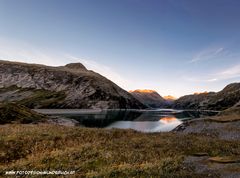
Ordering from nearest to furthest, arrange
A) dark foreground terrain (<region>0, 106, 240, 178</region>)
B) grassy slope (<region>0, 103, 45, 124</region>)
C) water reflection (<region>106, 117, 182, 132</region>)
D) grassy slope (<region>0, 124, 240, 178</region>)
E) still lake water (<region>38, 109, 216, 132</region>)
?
dark foreground terrain (<region>0, 106, 240, 178</region>), grassy slope (<region>0, 124, 240, 178</region>), grassy slope (<region>0, 103, 45, 124</region>), water reflection (<region>106, 117, 182, 132</region>), still lake water (<region>38, 109, 216, 132</region>)

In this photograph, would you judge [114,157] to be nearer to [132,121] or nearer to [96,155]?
[96,155]

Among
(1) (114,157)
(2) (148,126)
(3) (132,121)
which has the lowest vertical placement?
(2) (148,126)

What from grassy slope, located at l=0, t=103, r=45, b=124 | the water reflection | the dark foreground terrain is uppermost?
grassy slope, located at l=0, t=103, r=45, b=124

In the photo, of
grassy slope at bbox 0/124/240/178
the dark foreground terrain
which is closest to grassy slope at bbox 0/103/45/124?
grassy slope at bbox 0/124/240/178

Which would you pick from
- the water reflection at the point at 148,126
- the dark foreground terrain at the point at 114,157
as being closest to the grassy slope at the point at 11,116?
the water reflection at the point at 148,126

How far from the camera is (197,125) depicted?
60281 millimetres

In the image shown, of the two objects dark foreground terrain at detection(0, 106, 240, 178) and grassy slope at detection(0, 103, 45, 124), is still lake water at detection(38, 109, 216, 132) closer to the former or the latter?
grassy slope at detection(0, 103, 45, 124)

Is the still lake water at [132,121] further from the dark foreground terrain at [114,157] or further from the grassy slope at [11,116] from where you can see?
the dark foreground terrain at [114,157]

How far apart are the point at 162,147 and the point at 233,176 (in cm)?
1193

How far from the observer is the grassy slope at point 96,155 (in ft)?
65.6

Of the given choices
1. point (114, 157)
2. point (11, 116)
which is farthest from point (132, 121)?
point (114, 157)

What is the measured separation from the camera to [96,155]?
24656mm

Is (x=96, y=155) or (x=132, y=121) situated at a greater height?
(x=96, y=155)

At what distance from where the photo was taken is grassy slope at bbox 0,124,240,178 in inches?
787
